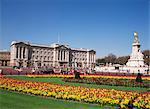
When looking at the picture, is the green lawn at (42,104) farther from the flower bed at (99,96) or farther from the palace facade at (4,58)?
the palace facade at (4,58)

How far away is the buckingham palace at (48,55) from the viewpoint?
8975 centimetres

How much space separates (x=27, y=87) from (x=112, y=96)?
4.73 metres

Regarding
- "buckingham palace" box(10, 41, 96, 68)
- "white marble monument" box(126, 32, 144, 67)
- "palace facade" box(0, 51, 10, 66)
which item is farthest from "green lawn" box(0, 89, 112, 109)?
"palace facade" box(0, 51, 10, 66)

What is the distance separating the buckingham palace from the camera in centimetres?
8975

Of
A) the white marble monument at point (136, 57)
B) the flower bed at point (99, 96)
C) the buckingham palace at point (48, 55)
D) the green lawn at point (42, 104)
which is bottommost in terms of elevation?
the green lawn at point (42, 104)

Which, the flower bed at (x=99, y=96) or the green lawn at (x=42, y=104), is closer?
the green lawn at (x=42, y=104)

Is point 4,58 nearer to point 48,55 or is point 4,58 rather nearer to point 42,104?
point 48,55

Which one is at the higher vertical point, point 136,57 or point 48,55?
point 48,55

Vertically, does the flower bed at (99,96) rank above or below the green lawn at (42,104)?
above

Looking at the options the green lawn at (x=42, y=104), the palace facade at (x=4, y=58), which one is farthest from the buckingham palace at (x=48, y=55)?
the green lawn at (x=42, y=104)

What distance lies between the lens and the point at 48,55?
100938 millimetres

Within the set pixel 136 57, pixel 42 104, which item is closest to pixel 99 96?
pixel 42 104

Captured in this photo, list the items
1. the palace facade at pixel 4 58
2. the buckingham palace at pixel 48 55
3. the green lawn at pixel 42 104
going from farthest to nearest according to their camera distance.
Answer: the palace facade at pixel 4 58, the buckingham palace at pixel 48 55, the green lawn at pixel 42 104

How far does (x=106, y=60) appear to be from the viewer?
113750 millimetres
